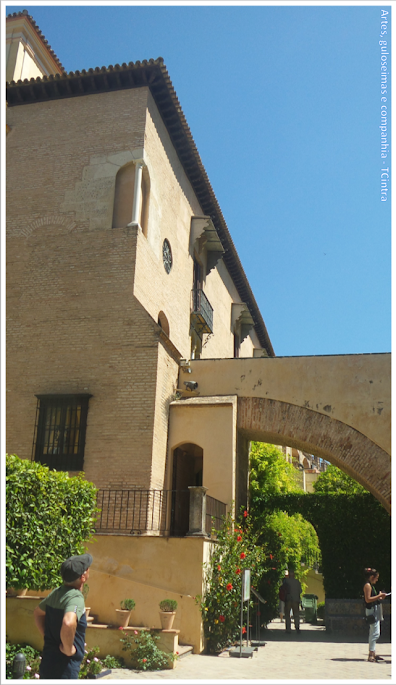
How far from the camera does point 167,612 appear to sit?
9.18 m

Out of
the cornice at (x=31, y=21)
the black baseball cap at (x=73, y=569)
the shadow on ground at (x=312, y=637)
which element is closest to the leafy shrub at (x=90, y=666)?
the black baseball cap at (x=73, y=569)

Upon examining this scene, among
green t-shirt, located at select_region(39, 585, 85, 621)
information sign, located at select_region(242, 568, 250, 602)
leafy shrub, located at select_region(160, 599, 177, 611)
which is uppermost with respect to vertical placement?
green t-shirt, located at select_region(39, 585, 85, 621)

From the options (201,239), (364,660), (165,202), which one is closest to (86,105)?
(165,202)

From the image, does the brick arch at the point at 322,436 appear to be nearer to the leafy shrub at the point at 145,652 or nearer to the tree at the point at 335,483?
the leafy shrub at the point at 145,652

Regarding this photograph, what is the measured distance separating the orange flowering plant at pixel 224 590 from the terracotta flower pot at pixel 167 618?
0.76 m

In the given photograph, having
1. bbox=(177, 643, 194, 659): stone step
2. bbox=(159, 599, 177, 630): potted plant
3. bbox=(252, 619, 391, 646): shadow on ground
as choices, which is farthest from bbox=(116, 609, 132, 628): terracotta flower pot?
bbox=(252, 619, 391, 646): shadow on ground

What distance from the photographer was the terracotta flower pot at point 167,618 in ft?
29.9

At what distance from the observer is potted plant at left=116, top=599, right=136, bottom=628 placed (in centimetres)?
919

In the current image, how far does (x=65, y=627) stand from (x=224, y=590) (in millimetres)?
6556

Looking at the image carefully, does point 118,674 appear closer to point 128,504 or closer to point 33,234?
point 128,504

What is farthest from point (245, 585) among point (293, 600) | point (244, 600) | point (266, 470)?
point (266, 470)

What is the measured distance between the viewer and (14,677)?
22.4 feet

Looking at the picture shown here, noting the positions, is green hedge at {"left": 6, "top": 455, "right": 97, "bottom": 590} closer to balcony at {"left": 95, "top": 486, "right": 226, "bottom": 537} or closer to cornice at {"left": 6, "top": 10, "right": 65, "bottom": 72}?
balcony at {"left": 95, "top": 486, "right": 226, "bottom": 537}

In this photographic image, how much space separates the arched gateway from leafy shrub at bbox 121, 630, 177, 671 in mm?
4412
